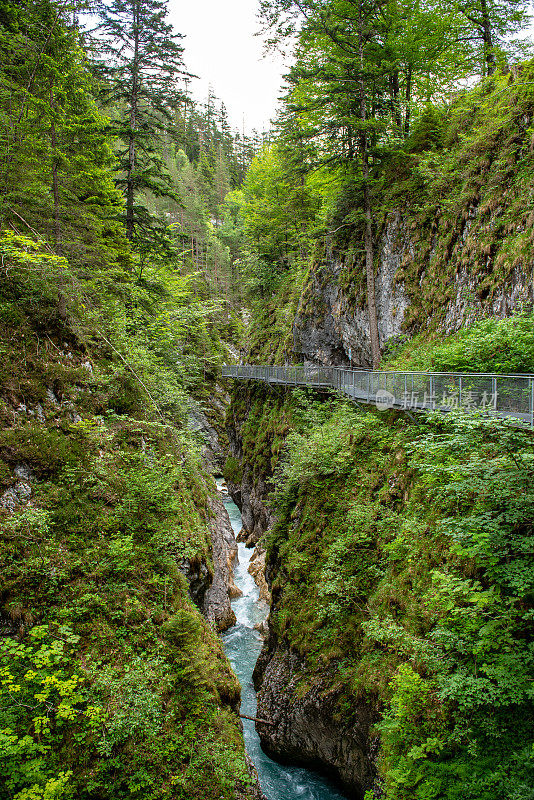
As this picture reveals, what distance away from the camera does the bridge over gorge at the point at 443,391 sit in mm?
6062

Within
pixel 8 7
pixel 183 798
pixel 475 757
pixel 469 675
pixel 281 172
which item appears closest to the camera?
pixel 475 757

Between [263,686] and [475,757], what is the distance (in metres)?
7.20

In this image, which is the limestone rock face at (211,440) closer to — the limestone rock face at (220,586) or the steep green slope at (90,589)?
the limestone rock face at (220,586)

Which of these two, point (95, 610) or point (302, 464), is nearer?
point (95, 610)

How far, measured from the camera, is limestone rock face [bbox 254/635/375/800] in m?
7.44

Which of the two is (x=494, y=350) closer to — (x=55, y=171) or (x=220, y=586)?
(x=55, y=171)

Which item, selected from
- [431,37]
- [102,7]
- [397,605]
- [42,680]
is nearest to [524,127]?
[431,37]

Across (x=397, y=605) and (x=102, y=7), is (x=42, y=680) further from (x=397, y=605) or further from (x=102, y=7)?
(x=102, y=7)

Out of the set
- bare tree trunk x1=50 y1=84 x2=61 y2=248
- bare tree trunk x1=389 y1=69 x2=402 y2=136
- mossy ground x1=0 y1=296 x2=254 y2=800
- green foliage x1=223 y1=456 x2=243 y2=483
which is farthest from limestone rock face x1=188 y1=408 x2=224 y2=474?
bare tree trunk x1=50 y1=84 x2=61 y2=248

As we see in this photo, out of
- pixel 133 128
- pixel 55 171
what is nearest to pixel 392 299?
pixel 55 171

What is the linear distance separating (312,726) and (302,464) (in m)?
6.58

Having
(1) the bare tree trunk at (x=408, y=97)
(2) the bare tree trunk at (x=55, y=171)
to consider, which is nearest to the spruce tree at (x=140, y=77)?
(2) the bare tree trunk at (x=55, y=171)

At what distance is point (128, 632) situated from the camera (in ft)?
19.8

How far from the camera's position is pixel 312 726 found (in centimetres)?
834
